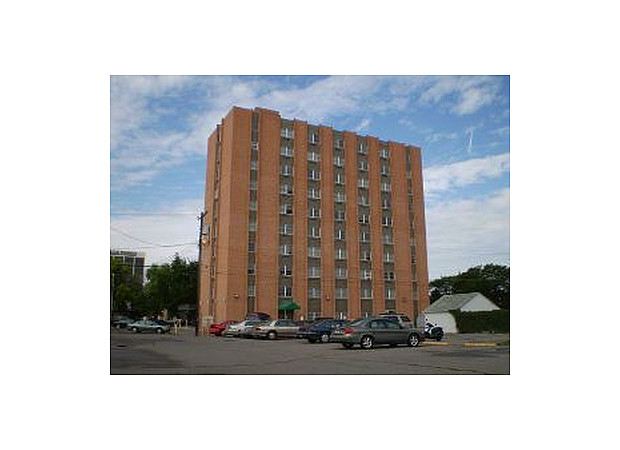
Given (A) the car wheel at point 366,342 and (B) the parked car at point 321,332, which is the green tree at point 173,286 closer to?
(B) the parked car at point 321,332

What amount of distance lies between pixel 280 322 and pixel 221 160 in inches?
301

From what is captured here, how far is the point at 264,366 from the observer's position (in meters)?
10.6

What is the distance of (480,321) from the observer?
30188mm

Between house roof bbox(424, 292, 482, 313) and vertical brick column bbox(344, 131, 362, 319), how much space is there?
7.12 m

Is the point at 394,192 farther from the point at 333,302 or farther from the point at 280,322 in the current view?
the point at 333,302

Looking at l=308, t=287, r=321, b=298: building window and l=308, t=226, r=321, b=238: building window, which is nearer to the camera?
l=308, t=226, r=321, b=238: building window

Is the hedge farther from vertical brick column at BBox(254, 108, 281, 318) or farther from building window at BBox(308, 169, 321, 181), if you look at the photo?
building window at BBox(308, 169, 321, 181)

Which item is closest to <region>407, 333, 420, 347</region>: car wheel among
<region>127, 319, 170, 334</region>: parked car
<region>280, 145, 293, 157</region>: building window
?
<region>280, 145, 293, 157</region>: building window

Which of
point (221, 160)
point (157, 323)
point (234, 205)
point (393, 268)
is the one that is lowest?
point (157, 323)

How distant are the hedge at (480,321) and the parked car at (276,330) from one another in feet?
40.8

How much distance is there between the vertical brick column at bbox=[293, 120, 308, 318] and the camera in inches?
960

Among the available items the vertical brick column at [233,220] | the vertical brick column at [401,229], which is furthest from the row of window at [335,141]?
the vertical brick column at [233,220]

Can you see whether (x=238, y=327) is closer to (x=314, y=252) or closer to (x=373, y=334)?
(x=314, y=252)
